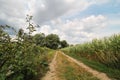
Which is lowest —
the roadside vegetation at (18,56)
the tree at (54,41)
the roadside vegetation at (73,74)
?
the roadside vegetation at (73,74)

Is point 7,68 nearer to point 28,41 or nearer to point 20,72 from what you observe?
point 20,72

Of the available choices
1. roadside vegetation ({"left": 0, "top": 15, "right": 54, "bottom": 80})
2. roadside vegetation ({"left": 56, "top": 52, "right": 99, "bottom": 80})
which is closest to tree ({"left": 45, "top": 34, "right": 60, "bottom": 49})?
roadside vegetation ({"left": 56, "top": 52, "right": 99, "bottom": 80})

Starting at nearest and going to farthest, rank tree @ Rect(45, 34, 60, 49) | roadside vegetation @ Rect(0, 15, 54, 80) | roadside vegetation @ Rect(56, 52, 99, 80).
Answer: roadside vegetation @ Rect(0, 15, 54, 80)
roadside vegetation @ Rect(56, 52, 99, 80)
tree @ Rect(45, 34, 60, 49)

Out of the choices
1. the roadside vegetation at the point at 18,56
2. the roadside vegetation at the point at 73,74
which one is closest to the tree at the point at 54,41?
the roadside vegetation at the point at 73,74

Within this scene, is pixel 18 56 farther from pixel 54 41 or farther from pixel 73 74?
pixel 54 41

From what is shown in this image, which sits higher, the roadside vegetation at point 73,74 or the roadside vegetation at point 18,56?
the roadside vegetation at point 18,56

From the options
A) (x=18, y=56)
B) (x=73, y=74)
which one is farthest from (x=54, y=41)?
(x=18, y=56)

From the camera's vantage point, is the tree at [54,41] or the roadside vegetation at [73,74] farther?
the tree at [54,41]

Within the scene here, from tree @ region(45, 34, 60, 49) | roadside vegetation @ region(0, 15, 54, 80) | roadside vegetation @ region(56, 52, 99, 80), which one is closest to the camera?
roadside vegetation @ region(0, 15, 54, 80)

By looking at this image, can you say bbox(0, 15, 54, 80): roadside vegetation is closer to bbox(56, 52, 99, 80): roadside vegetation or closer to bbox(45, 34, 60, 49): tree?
Answer: bbox(56, 52, 99, 80): roadside vegetation

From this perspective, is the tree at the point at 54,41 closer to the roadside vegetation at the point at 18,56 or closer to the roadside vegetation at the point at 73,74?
the roadside vegetation at the point at 73,74

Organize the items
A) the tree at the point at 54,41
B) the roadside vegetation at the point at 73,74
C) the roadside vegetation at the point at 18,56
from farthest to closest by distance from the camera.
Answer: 1. the tree at the point at 54,41
2. the roadside vegetation at the point at 73,74
3. the roadside vegetation at the point at 18,56

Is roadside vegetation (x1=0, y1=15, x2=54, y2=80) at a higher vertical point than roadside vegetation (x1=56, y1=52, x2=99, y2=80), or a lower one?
higher

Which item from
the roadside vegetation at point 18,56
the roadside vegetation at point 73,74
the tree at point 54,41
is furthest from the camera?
the tree at point 54,41
